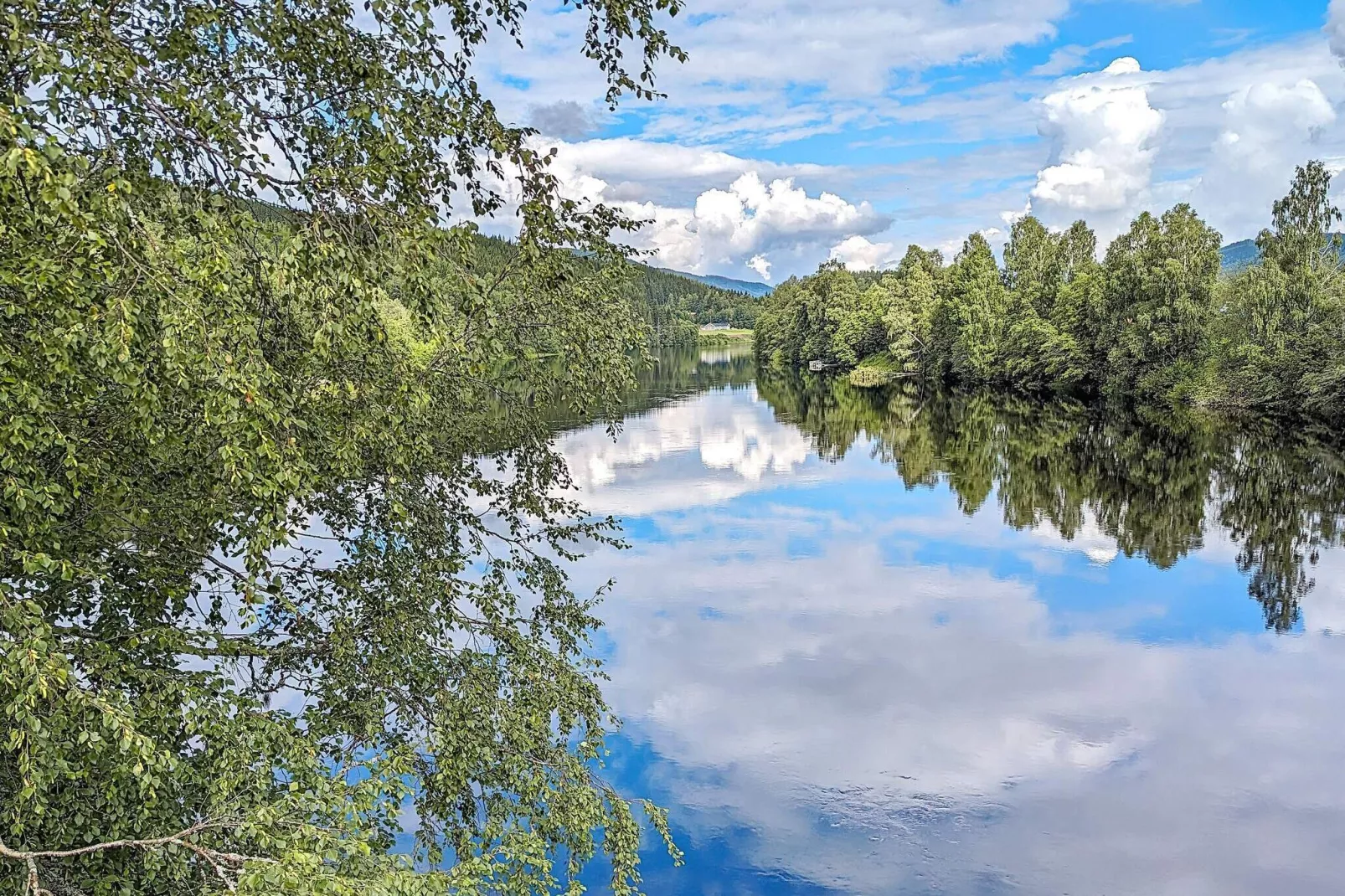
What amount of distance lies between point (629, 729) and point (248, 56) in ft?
46.5

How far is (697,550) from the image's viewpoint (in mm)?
29031

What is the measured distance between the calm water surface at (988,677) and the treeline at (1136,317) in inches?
507

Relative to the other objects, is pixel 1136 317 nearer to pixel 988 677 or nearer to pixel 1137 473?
pixel 1137 473

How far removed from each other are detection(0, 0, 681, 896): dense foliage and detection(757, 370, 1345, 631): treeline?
21777mm

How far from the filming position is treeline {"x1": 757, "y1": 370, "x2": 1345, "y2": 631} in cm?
2866

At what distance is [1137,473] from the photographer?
128 feet

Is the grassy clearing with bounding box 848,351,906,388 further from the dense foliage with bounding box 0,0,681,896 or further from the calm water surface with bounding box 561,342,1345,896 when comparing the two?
the dense foliage with bounding box 0,0,681,896

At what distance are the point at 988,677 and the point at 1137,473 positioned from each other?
23.5 m

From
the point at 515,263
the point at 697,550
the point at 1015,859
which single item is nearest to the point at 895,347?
the point at 697,550

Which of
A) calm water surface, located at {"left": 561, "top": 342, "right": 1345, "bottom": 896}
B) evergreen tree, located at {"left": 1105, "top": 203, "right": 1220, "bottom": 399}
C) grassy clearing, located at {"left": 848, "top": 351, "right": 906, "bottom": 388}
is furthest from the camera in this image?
grassy clearing, located at {"left": 848, "top": 351, "right": 906, "bottom": 388}

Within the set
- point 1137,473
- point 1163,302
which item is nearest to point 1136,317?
point 1163,302

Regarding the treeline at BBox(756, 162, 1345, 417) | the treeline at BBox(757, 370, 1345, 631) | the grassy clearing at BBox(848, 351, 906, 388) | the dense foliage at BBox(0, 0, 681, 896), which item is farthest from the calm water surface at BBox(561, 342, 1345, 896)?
the grassy clearing at BBox(848, 351, 906, 388)

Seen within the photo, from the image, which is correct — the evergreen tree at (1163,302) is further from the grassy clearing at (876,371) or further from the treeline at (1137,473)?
the grassy clearing at (876,371)

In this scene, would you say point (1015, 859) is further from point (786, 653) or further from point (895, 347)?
point (895, 347)
